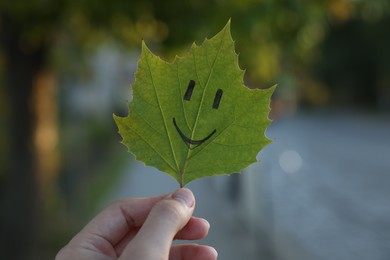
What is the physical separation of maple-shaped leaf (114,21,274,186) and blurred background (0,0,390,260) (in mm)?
497

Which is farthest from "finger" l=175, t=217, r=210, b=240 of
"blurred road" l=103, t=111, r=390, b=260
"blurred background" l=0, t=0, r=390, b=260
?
"blurred road" l=103, t=111, r=390, b=260

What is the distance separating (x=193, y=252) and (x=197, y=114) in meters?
0.46

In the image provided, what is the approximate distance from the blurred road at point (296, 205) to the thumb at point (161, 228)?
5.94 metres

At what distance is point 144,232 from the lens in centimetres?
130

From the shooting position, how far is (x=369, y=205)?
10125 mm

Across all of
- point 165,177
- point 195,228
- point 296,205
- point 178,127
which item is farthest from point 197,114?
point 165,177

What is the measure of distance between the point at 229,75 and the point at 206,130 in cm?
15

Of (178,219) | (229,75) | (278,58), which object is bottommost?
(178,219)

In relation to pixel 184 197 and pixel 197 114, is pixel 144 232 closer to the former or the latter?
pixel 184 197

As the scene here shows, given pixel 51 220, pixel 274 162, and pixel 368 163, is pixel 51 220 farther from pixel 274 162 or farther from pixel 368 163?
pixel 368 163

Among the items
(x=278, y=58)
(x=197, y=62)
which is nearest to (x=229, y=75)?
(x=197, y=62)

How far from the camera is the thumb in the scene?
1.26 metres

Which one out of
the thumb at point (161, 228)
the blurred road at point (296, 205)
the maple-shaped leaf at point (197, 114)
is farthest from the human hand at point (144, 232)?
the blurred road at point (296, 205)

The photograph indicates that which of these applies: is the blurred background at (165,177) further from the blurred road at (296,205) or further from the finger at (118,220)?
the finger at (118,220)
